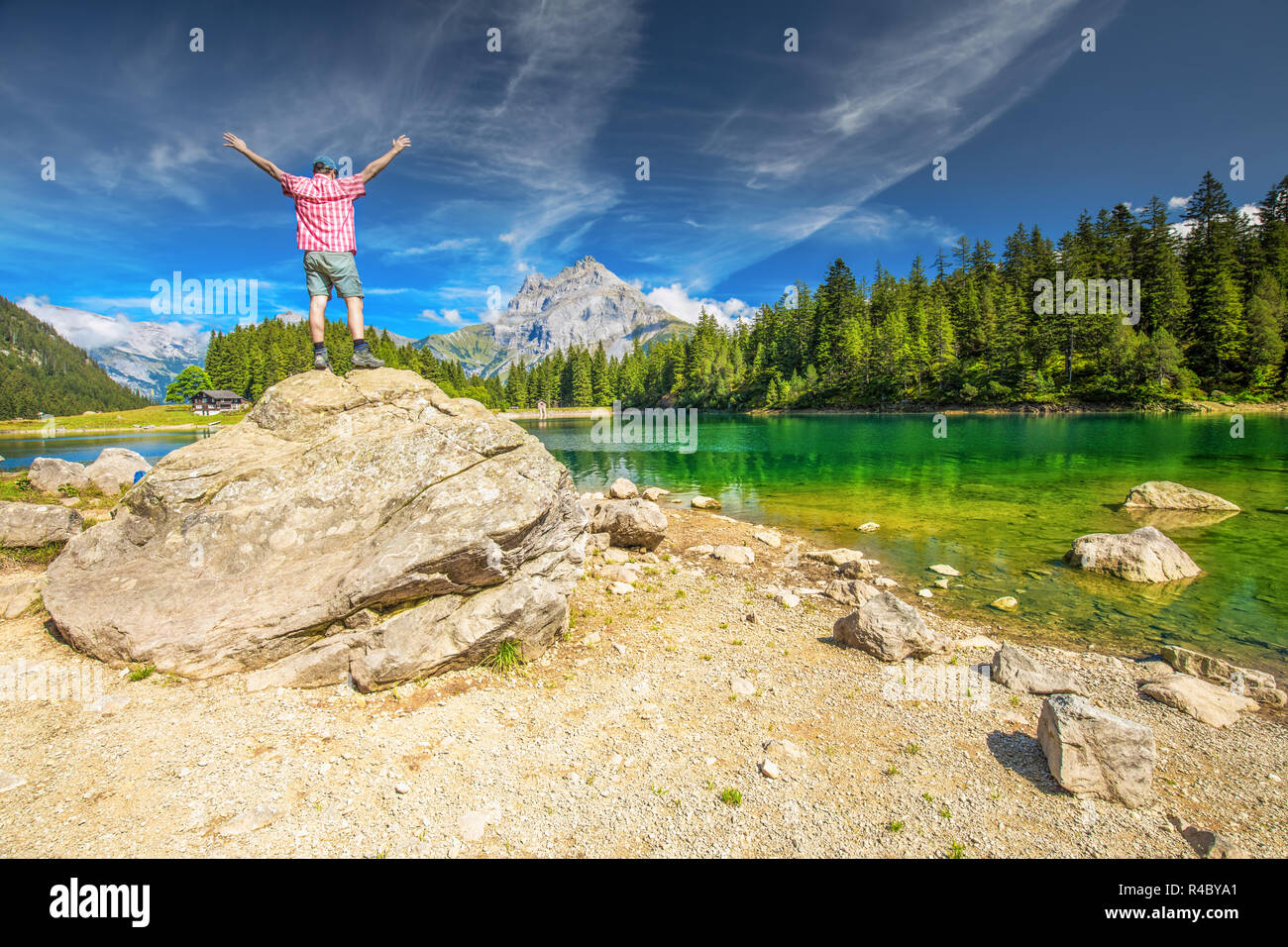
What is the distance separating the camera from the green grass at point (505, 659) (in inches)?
367

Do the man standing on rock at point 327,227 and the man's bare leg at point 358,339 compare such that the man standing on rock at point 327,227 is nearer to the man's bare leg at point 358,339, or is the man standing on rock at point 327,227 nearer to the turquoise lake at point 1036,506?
the man's bare leg at point 358,339

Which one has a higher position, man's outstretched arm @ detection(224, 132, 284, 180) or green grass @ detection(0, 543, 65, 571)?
man's outstretched arm @ detection(224, 132, 284, 180)

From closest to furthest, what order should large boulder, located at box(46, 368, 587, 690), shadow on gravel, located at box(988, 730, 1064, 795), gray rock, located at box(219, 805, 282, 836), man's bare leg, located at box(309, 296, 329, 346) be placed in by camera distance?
gray rock, located at box(219, 805, 282, 836) < shadow on gravel, located at box(988, 730, 1064, 795) < large boulder, located at box(46, 368, 587, 690) < man's bare leg, located at box(309, 296, 329, 346)

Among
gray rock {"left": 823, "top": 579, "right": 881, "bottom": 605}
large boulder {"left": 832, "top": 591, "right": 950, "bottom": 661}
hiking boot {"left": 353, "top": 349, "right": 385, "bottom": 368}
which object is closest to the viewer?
large boulder {"left": 832, "top": 591, "right": 950, "bottom": 661}

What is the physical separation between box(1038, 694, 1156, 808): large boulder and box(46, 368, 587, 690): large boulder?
8094 mm

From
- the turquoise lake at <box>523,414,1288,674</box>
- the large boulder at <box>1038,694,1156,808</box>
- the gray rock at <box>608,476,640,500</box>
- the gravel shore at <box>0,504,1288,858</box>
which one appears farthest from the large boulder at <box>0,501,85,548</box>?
the turquoise lake at <box>523,414,1288,674</box>

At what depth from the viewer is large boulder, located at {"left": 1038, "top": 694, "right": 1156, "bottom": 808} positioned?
6.57 m

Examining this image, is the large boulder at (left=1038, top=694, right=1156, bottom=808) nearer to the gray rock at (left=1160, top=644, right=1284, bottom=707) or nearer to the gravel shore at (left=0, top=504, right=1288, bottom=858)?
the gravel shore at (left=0, top=504, right=1288, bottom=858)

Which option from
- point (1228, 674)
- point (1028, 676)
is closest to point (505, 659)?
point (1028, 676)

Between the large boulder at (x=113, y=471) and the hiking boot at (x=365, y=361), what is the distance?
66.9 feet

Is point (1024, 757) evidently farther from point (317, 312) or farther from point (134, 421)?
point (134, 421)

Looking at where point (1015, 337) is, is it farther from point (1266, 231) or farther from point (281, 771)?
point (281, 771)

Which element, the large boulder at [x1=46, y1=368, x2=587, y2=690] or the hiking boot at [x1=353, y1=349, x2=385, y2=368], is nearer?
the large boulder at [x1=46, y1=368, x2=587, y2=690]
